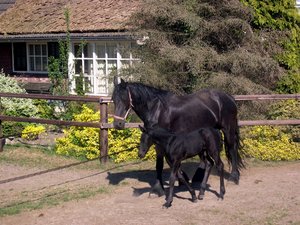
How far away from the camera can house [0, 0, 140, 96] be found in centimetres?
1820

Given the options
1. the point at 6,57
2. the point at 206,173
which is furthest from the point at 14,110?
the point at 6,57

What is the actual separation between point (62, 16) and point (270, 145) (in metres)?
12.0

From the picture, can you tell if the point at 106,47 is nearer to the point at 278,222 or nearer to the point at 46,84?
the point at 46,84

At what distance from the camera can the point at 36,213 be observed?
24.9 ft

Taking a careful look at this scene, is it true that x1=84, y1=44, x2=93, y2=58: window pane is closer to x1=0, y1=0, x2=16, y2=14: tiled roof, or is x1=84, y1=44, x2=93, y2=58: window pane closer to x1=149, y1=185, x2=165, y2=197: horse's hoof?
x1=0, y1=0, x2=16, y2=14: tiled roof

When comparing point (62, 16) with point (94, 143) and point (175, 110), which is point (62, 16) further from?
point (175, 110)

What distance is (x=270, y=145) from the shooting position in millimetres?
11047

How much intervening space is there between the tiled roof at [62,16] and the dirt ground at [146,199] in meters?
7.96

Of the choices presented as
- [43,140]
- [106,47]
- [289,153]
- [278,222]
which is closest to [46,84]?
[106,47]

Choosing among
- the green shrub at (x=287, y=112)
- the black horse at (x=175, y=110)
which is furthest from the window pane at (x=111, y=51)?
the black horse at (x=175, y=110)

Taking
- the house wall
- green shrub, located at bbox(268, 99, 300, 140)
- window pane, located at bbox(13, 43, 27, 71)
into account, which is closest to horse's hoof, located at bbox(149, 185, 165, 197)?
green shrub, located at bbox(268, 99, 300, 140)

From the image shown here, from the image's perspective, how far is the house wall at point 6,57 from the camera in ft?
75.2

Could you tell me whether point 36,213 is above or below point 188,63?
below

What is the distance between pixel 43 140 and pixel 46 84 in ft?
25.1
